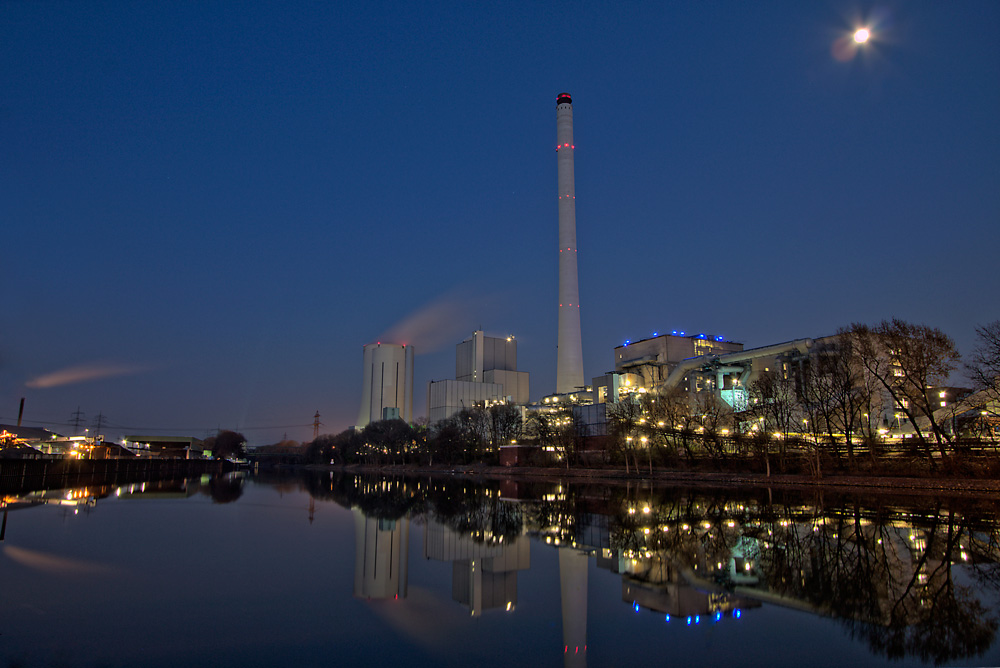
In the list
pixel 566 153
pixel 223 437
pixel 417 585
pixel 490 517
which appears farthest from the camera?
pixel 223 437

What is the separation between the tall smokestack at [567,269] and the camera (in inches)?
3467

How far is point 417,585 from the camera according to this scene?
9.33 meters

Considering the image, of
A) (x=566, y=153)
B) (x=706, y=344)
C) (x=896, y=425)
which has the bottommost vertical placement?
(x=896, y=425)

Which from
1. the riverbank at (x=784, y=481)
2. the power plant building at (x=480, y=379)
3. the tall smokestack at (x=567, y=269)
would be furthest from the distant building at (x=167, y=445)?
the riverbank at (x=784, y=481)

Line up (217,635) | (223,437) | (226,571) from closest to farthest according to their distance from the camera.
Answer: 1. (217,635)
2. (226,571)
3. (223,437)

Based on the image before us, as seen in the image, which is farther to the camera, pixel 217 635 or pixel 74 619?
pixel 74 619

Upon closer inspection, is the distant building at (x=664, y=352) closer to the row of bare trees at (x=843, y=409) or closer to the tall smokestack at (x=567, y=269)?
the tall smokestack at (x=567, y=269)

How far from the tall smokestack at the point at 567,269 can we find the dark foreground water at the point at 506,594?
2841 inches

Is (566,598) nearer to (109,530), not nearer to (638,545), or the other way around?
(638,545)

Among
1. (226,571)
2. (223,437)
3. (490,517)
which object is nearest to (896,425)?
(490,517)

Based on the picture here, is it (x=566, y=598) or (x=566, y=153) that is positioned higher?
(x=566, y=153)

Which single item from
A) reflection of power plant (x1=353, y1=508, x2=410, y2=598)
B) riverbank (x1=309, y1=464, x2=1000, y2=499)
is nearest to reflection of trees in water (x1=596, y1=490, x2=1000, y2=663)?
reflection of power plant (x1=353, y1=508, x2=410, y2=598)

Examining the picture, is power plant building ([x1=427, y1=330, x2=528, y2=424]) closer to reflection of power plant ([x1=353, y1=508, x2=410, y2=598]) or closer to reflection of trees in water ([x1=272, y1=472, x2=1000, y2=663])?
reflection of trees in water ([x1=272, y1=472, x2=1000, y2=663])

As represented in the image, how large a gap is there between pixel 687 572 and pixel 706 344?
75.1 metres
